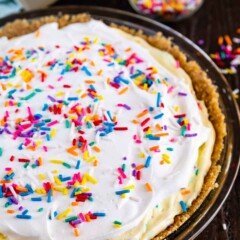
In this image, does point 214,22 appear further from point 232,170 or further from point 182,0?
point 232,170

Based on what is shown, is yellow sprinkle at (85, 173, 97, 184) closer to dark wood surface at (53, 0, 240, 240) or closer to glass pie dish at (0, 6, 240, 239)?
glass pie dish at (0, 6, 240, 239)

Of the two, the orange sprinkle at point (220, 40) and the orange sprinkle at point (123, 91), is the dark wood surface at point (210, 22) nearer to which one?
the orange sprinkle at point (220, 40)

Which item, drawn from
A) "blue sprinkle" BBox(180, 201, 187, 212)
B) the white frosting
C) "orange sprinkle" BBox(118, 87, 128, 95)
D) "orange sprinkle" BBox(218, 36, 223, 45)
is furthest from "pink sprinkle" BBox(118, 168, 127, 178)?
"orange sprinkle" BBox(218, 36, 223, 45)

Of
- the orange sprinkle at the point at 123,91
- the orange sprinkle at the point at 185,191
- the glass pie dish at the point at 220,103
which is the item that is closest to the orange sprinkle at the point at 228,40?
the glass pie dish at the point at 220,103

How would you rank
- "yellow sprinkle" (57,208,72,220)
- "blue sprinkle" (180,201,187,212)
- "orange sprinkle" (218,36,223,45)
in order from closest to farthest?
"yellow sprinkle" (57,208,72,220) < "blue sprinkle" (180,201,187,212) < "orange sprinkle" (218,36,223,45)

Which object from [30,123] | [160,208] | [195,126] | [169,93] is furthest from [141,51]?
[160,208]

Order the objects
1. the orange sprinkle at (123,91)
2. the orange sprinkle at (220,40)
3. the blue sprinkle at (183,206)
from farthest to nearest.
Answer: the orange sprinkle at (220,40)
the orange sprinkle at (123,91)
the blue sprinkle at (183,206)
